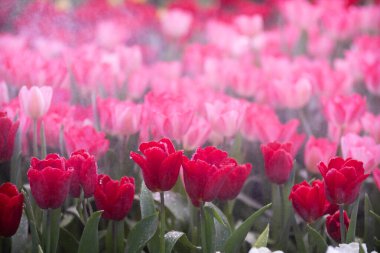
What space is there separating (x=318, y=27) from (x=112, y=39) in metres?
0.84

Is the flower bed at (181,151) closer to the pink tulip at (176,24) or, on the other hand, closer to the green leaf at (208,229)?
the green leaf at (208,229)

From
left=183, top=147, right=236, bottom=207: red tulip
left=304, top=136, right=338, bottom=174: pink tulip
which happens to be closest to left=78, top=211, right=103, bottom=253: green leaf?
left=183, top=147, right=236, bottom=207: red tulip

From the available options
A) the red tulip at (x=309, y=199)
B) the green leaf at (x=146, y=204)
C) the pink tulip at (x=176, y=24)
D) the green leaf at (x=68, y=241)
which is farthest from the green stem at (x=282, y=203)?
the pink tulip at (x=176, y=24)

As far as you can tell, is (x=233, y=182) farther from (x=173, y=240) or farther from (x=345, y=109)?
(x=345, y=109)

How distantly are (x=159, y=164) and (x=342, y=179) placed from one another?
0.25m

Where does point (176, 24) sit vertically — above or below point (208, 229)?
above

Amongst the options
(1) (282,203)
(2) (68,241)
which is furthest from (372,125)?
(2) (68,241)

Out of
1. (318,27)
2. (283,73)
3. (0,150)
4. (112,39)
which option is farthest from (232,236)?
(318,27)

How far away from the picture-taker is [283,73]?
4.82 ft

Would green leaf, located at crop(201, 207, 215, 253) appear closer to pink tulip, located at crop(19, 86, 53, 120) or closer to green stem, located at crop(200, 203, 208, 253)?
green stem, located at crop(200, 203, 208, 253)

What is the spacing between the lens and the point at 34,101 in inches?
37.6

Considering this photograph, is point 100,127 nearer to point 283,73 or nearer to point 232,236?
point 232,236

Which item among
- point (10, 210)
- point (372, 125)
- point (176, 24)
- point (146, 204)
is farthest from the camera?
point (176, 24)

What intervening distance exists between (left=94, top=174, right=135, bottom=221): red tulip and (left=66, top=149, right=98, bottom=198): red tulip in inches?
0.5
